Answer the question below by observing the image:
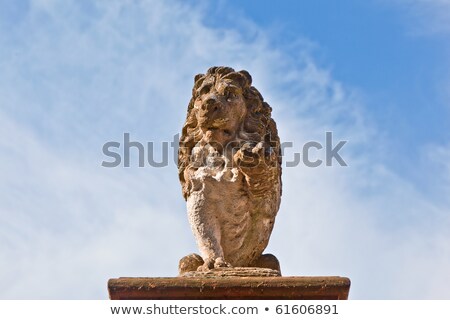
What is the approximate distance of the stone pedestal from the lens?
794 centimetres

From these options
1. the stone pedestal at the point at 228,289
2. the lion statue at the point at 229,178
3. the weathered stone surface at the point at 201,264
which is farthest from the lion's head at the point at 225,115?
the stone pedestal at the point at 228,289

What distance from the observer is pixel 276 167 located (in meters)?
9.80

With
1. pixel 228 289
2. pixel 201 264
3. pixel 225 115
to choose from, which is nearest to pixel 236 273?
pixel 228 289

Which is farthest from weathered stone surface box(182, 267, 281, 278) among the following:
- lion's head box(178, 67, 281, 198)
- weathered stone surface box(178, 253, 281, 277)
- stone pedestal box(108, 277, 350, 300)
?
lion's head box(178, 67, 281, 198)

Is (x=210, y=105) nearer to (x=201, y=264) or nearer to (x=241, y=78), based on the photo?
(x=241, y=78)

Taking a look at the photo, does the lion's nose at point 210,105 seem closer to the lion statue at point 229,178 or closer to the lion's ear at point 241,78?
the lion statue at point 229,178

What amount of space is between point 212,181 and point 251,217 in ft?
1.66

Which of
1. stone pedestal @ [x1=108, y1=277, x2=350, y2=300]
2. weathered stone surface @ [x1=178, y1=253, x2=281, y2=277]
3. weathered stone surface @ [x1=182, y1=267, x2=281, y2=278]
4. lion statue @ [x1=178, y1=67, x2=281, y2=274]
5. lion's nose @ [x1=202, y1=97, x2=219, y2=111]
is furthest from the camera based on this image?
lion's nose @ [x1=202, y1=97, x2=219, y2=111]

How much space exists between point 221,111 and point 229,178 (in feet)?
2.18

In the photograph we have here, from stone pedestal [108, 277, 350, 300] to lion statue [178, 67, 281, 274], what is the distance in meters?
1.33

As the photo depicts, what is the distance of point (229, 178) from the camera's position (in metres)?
9.74

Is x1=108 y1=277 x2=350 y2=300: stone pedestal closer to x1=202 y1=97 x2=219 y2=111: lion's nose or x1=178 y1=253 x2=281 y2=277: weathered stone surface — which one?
x1=178 y1=253 x2=281 y2=277: weathered stone surface
